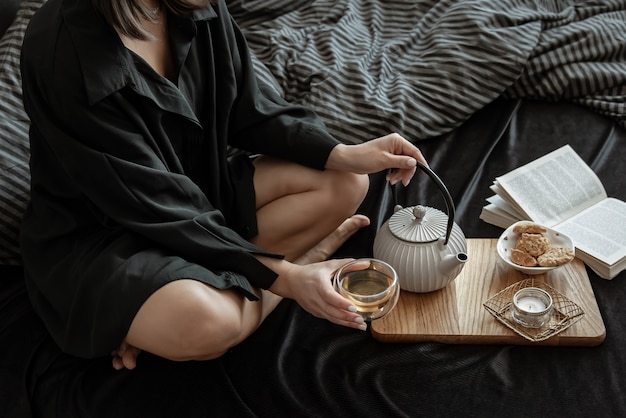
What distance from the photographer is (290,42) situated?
1.75 meters

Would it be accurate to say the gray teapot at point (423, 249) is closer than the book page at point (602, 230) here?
Yes

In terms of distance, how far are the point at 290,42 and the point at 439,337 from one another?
2.94 ft

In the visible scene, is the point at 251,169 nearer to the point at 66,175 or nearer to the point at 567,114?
the point at 66,175

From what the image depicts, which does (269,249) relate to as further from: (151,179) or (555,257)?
(555,257)

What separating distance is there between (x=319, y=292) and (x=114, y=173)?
0.35 m

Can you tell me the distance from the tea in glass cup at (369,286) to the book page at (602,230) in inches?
16.3

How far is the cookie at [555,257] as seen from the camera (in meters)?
1.22

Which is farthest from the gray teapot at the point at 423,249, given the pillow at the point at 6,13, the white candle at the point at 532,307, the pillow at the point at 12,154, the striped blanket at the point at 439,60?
the pillow at the point at 6,13

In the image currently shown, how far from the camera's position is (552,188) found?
4.63 feet

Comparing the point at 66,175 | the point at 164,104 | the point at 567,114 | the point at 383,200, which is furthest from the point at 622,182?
the point at 66,175

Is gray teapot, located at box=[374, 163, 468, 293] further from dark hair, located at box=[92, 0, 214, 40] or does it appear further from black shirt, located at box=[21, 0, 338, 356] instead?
dark hair, located at box=[92, 0, 214, 40]

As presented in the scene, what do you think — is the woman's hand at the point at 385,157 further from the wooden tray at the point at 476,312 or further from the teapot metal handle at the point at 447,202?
the wooden tray at the point at 476,312

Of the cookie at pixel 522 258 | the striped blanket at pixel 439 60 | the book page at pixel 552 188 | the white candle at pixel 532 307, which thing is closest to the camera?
the white candle at pixel 532 307

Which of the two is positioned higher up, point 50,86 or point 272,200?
point 50,86
